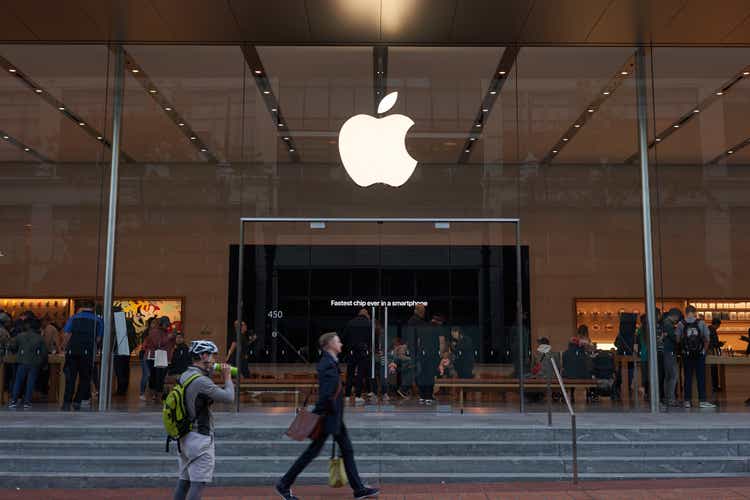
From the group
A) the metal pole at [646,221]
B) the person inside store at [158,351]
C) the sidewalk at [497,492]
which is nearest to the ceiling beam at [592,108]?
the metal pole at [646,221]

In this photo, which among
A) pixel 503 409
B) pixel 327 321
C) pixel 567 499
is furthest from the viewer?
pixel 327 321

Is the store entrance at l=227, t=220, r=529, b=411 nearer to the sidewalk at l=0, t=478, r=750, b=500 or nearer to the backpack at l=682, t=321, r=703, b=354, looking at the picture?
the backpack at l=682, t=321, r=703, b=354

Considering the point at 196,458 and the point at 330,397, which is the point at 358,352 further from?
the point at 196,458

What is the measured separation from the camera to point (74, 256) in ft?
39.5

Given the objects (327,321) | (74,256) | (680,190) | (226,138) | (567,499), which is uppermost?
(226,138)

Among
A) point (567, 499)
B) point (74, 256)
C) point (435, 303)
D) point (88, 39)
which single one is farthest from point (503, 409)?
point (88, 39)

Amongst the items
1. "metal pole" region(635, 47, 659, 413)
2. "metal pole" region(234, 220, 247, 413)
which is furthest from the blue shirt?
"metal pole" region(635, 47, 659, 413)

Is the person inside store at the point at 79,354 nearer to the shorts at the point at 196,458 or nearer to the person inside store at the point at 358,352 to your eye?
the person inside store at the point at 358,352

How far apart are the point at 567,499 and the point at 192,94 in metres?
8.65

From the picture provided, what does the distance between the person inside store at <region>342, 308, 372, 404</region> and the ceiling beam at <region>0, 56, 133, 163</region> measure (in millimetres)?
4316

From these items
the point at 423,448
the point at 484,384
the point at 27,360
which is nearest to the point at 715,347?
the point at 484,384

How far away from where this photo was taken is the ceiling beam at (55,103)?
484 inches

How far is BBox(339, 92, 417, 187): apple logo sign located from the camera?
40.3 feet

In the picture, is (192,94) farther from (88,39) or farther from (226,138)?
(88,39)
